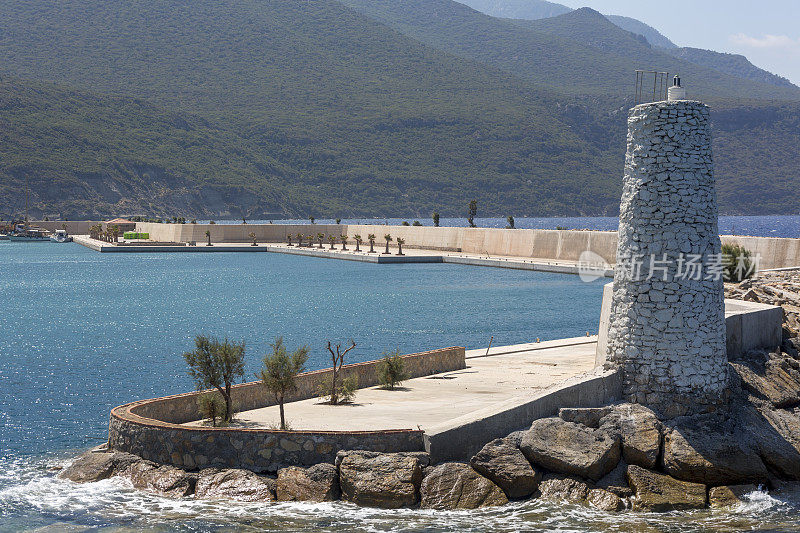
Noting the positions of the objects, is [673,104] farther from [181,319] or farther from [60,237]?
[60,237]

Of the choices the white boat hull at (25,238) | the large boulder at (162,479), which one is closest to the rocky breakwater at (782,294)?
the large boulder at (162,479)

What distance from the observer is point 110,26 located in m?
183

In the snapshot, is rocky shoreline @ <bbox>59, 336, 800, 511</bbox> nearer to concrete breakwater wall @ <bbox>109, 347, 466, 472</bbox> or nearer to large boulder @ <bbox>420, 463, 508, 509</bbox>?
large boulder @ <bbox>420, 463, 508, 509</bbox>

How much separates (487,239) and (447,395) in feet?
162

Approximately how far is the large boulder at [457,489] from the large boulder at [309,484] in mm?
1263

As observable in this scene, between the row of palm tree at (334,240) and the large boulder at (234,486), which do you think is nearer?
the large boulder at (234,486)

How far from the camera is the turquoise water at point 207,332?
40.8ft

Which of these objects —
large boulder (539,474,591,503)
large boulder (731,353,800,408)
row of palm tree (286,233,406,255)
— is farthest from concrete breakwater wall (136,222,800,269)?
large boulder (539,474,591,503)

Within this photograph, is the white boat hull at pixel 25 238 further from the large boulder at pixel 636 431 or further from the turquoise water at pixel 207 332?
the large boulder at pixel 636 431

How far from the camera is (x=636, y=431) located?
14.1 meters

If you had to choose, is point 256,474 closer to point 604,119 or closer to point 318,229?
point 318,229

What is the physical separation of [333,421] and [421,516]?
2435 millimetres

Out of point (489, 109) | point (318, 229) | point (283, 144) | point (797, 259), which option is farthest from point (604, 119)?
point (797, 259)

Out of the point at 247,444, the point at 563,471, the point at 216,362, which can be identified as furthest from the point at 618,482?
the point at 216,362
